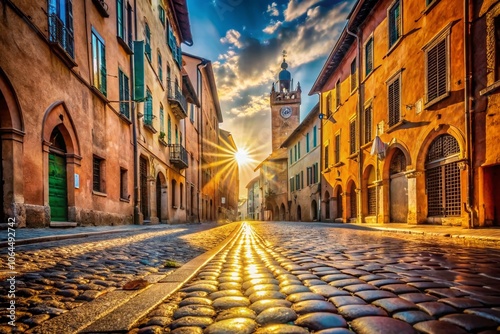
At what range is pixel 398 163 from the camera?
1323 cm

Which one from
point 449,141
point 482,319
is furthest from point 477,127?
point 482,319

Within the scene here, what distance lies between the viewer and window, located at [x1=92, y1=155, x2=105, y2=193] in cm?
1052

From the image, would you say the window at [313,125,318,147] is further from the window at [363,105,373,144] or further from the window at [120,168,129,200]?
the window at [120,168,129,200]

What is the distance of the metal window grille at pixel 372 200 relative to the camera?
15.0 metres

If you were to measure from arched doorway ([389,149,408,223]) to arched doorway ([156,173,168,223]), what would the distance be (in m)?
11.4

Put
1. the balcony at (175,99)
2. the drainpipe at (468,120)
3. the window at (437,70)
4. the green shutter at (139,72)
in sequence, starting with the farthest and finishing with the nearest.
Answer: the balcony at (175,99)
the green shutter at (139,72)
the window at (437,70)
the drainpipe at (468,120)

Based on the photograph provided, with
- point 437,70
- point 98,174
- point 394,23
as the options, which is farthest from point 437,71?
point 98,174

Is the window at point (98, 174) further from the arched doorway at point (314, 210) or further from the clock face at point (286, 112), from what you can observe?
the clock face at point (286, 112)

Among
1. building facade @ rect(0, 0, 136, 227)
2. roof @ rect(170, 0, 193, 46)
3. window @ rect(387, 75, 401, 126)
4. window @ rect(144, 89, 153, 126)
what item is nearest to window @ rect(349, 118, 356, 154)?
window @ rect(387, 75, 401, 126)

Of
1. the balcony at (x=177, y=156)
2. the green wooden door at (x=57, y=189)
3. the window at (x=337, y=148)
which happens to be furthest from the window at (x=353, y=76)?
the green wooden door at (x=57, y=189)

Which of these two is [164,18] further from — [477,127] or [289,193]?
[289,193]

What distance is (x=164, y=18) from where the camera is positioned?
61.8ft

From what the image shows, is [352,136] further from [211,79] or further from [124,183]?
[211,79]

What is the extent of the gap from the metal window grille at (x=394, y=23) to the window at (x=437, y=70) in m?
2.47
